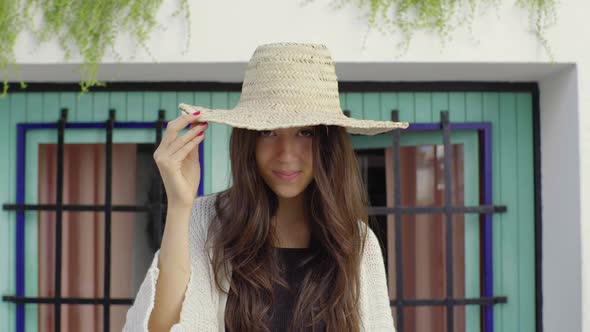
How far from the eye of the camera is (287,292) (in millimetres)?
1544

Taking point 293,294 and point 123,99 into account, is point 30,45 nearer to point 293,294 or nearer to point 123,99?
point 123,99

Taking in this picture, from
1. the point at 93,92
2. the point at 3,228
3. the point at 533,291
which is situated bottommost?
the point at 533,291

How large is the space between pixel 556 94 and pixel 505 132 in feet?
0.86

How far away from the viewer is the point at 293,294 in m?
1.54

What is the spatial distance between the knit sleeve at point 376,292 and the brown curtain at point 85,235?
130 centimetres

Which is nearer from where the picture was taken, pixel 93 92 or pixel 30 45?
pixel 30 45

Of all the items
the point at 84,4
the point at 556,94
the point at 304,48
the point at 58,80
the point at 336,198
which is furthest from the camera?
the point at 58,80

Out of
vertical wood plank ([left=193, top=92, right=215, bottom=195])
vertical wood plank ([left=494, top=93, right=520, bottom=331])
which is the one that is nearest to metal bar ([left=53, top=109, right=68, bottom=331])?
vertical wood plank ([left=193, top=92, right=215, bottom=195])

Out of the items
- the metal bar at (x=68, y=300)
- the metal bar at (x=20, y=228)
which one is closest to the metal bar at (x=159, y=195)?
the metal bar at (x=68, y=300)

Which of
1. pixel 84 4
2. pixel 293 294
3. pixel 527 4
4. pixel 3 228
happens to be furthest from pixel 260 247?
pixel 3 228

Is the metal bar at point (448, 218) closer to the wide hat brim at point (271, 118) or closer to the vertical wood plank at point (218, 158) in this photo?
the vertical wood plank at point (218, 158)

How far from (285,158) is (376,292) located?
446mm

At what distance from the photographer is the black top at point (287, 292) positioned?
1.51 metres

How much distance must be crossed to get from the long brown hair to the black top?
19 mm
